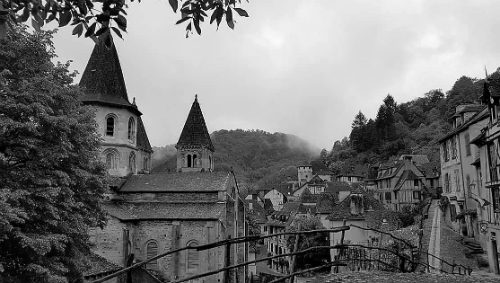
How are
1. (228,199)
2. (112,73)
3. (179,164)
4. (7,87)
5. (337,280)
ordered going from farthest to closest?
(179,164) < (112,73) < (228,199) < (7,87) < (337,280)

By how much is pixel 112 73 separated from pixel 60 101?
71.8ft

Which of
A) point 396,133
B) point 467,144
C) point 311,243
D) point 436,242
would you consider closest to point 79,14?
point 436,242

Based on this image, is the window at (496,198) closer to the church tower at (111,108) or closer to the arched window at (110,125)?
the church tower at (111,108)

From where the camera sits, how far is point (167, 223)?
31.9m

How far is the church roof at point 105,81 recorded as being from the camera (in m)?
35.8

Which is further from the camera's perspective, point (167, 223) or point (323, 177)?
point (323, 177)

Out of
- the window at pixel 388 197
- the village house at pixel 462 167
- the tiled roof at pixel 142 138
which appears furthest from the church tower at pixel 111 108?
the window at pixel 388 197

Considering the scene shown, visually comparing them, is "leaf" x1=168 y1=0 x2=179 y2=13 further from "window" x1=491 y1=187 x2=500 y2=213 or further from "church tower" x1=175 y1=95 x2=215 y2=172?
"church tower" x1=175 y1=95 x2=215 y2=172

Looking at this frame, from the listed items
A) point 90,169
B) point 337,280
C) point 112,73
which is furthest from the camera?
point 112,73

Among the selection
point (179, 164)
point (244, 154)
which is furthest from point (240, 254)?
point (244, 154)

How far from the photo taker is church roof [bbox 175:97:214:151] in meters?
45.4

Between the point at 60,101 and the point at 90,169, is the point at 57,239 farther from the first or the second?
the point at 60,101

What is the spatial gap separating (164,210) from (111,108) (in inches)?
403

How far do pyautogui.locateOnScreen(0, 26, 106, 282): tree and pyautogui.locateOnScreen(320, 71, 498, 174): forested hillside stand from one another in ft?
258
